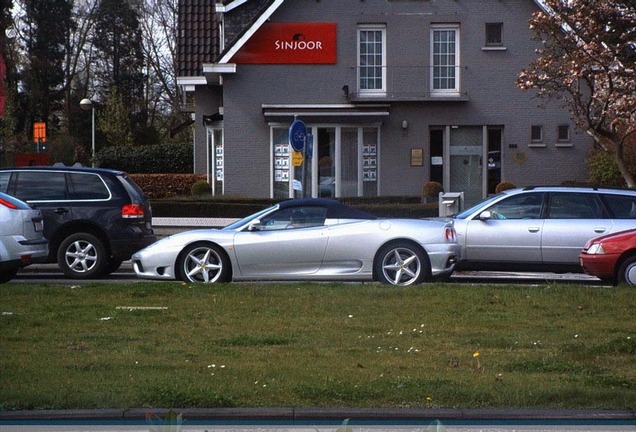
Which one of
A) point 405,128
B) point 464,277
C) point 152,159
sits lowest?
point 464,277

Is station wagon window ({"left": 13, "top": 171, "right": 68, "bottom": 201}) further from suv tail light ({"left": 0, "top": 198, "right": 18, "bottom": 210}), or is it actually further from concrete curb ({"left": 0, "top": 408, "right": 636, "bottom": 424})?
concrete curb ({"left": 0, "top": 408, "right": 636, "bottom": 424})

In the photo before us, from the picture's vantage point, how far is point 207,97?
3800 centimetres

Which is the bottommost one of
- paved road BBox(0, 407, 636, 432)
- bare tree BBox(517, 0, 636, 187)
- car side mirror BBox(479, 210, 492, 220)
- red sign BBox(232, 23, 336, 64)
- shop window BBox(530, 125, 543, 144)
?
paved road BBox(0, 407, 636, 432)

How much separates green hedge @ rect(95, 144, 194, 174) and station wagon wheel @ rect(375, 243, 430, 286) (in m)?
31.8

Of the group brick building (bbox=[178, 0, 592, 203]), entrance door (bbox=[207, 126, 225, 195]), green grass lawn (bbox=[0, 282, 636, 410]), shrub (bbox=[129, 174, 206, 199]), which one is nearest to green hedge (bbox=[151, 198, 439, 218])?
brick building (bbox=[178, 0, 592, 203])

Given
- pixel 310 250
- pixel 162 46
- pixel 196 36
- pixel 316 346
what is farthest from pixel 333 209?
pixel 162 46

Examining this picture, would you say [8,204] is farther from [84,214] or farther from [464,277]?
[464,277]

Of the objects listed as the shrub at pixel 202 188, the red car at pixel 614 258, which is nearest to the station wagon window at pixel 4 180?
the red car at pixel 614 258

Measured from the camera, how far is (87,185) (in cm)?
1697

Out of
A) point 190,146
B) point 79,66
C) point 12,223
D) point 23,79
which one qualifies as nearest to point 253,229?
point 12,223

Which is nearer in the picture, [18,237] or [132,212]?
[18,237]

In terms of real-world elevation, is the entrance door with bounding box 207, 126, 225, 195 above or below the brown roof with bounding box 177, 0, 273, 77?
below

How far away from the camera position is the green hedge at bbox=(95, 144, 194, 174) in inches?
Result: 1802

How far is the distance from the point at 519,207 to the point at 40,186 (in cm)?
763
